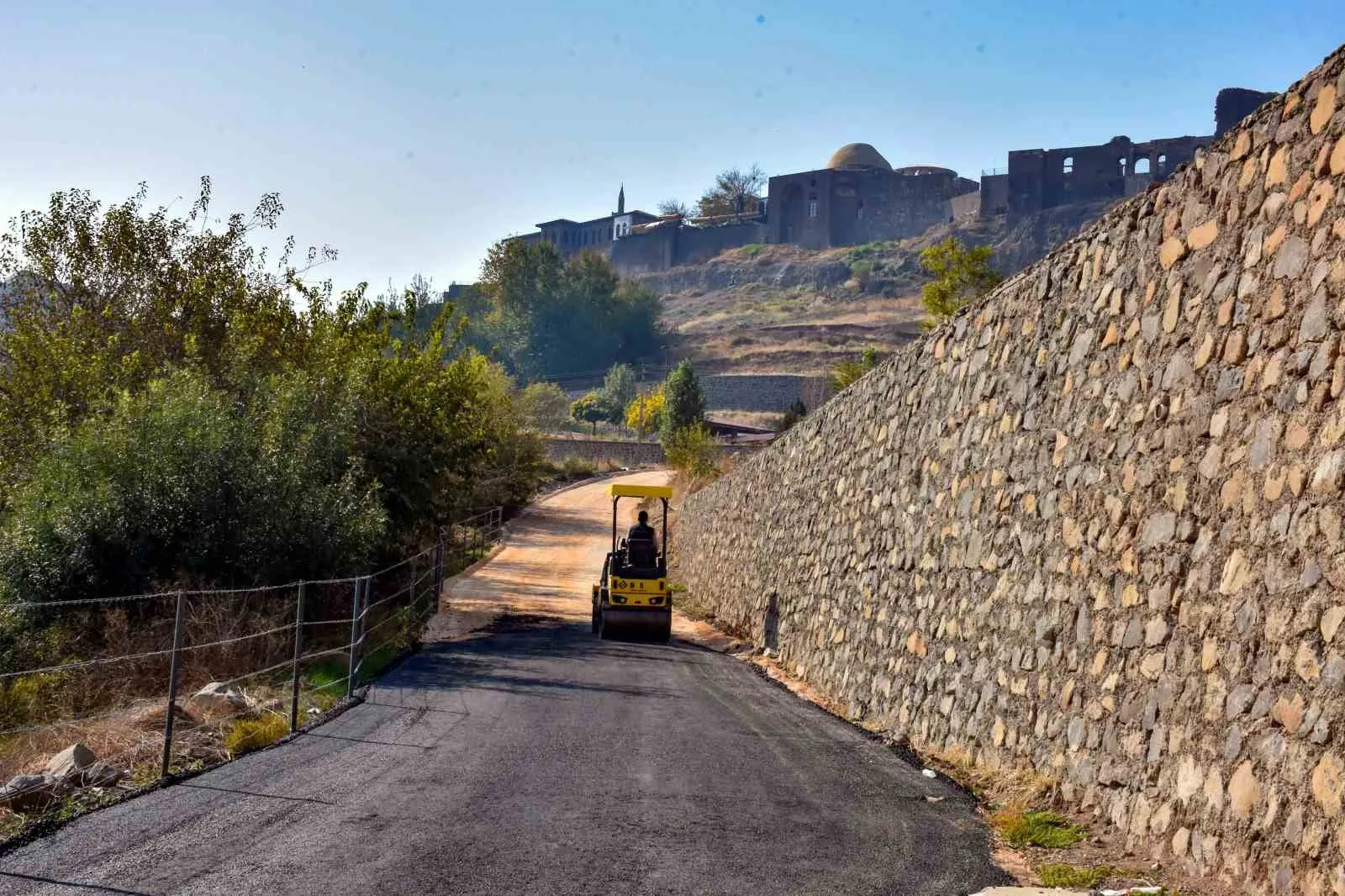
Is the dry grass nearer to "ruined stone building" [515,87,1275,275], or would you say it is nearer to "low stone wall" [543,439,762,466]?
"low stone wall" [543,439,762,466]

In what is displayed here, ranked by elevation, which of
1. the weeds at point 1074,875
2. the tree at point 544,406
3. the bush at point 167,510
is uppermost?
the tree at point 544,406

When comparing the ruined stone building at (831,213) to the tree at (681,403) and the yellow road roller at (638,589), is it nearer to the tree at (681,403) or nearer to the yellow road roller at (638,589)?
the tree at (681,403)

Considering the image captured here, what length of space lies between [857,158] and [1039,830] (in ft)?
480

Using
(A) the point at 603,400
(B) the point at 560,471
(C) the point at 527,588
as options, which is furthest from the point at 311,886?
(A) the point at 603,400

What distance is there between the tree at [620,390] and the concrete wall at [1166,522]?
3525 inches

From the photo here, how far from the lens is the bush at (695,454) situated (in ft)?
177

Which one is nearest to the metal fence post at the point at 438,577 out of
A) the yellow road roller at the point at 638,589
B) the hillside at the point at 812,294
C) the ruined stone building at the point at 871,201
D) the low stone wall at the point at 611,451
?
the yellow road roller at the point at 638,589

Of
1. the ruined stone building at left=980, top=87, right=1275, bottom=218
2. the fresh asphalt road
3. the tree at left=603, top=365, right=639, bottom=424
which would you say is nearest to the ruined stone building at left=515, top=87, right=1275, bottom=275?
the ruined stone building at left=980, top=87, right=1275, bottom=218

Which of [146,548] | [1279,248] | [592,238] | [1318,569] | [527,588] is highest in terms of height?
[592,238]

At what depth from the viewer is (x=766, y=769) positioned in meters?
9.27

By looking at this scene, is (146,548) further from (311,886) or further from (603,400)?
(603,400)

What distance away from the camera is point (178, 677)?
1253cm

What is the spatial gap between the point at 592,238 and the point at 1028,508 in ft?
528

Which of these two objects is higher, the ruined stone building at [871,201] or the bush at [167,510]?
the ruined stone building at [871,201]
